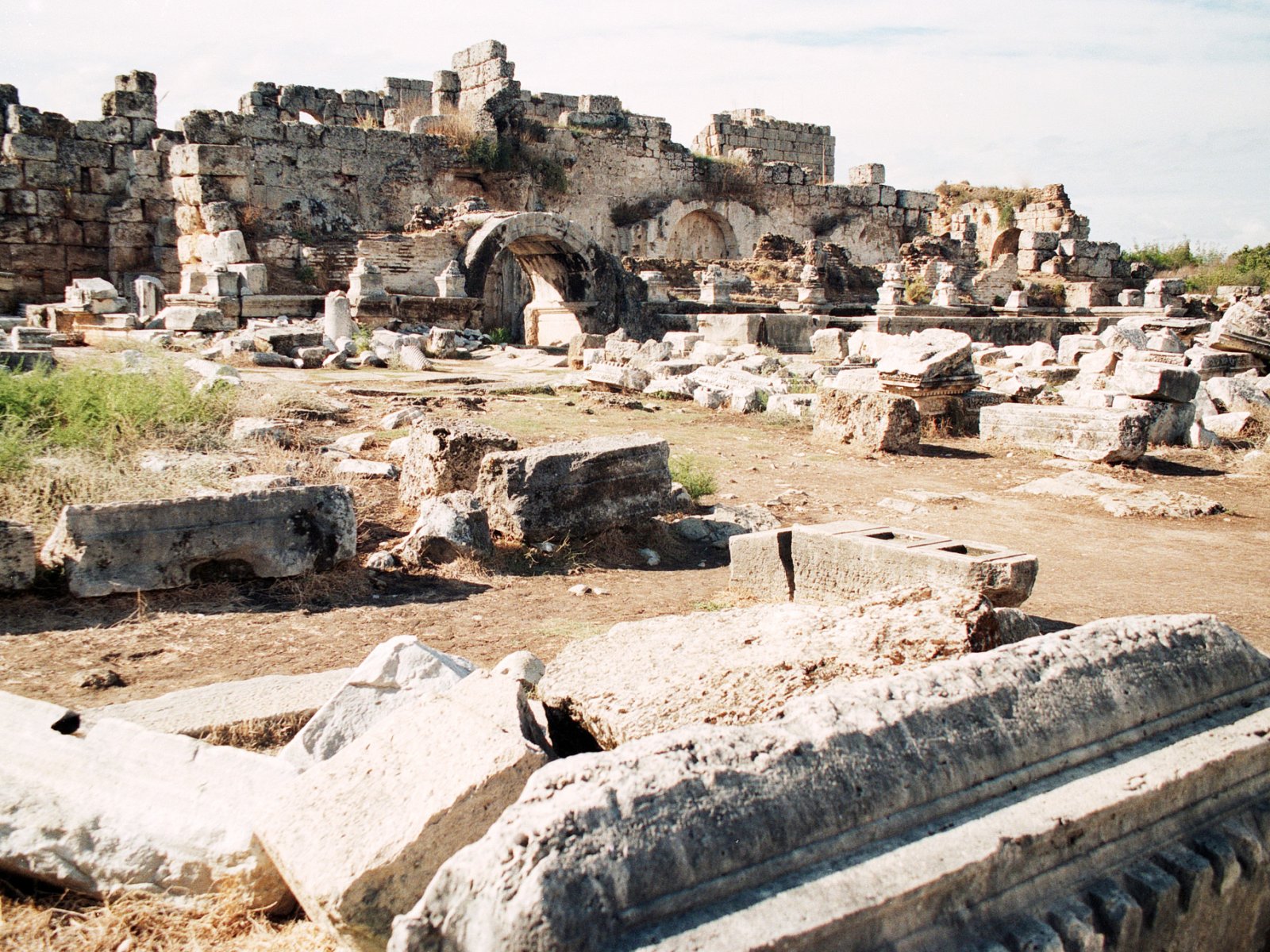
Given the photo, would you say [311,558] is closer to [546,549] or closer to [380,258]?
[546,549]

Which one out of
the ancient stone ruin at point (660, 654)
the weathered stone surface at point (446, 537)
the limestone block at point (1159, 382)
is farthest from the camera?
the limestone block at point (1159, 382)

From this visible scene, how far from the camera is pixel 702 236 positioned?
27.9 m

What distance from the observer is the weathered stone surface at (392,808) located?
1.91 meters

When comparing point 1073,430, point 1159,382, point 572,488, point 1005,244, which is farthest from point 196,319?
point 1005,244

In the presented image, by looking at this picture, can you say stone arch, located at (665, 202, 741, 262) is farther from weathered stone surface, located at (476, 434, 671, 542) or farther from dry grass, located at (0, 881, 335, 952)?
dry grass, located at (0, 881, 335, 952)

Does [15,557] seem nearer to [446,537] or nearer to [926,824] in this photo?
[446,537]

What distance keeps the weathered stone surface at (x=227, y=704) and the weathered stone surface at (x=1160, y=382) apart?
27.7ft

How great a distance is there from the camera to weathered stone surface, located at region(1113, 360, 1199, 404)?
9.41 m

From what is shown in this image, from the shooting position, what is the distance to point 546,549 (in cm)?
545

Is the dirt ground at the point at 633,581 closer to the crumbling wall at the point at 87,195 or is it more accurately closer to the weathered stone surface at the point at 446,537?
the weathered stone surface at the point at 446,537

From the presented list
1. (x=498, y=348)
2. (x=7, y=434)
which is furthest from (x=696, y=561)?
(x=498, y=348)

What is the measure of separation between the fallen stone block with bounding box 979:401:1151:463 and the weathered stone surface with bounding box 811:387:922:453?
78 cm

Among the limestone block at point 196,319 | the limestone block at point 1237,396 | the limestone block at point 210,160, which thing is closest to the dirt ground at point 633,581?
the limestone block at point 1237,396

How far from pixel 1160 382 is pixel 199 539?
330 inches
